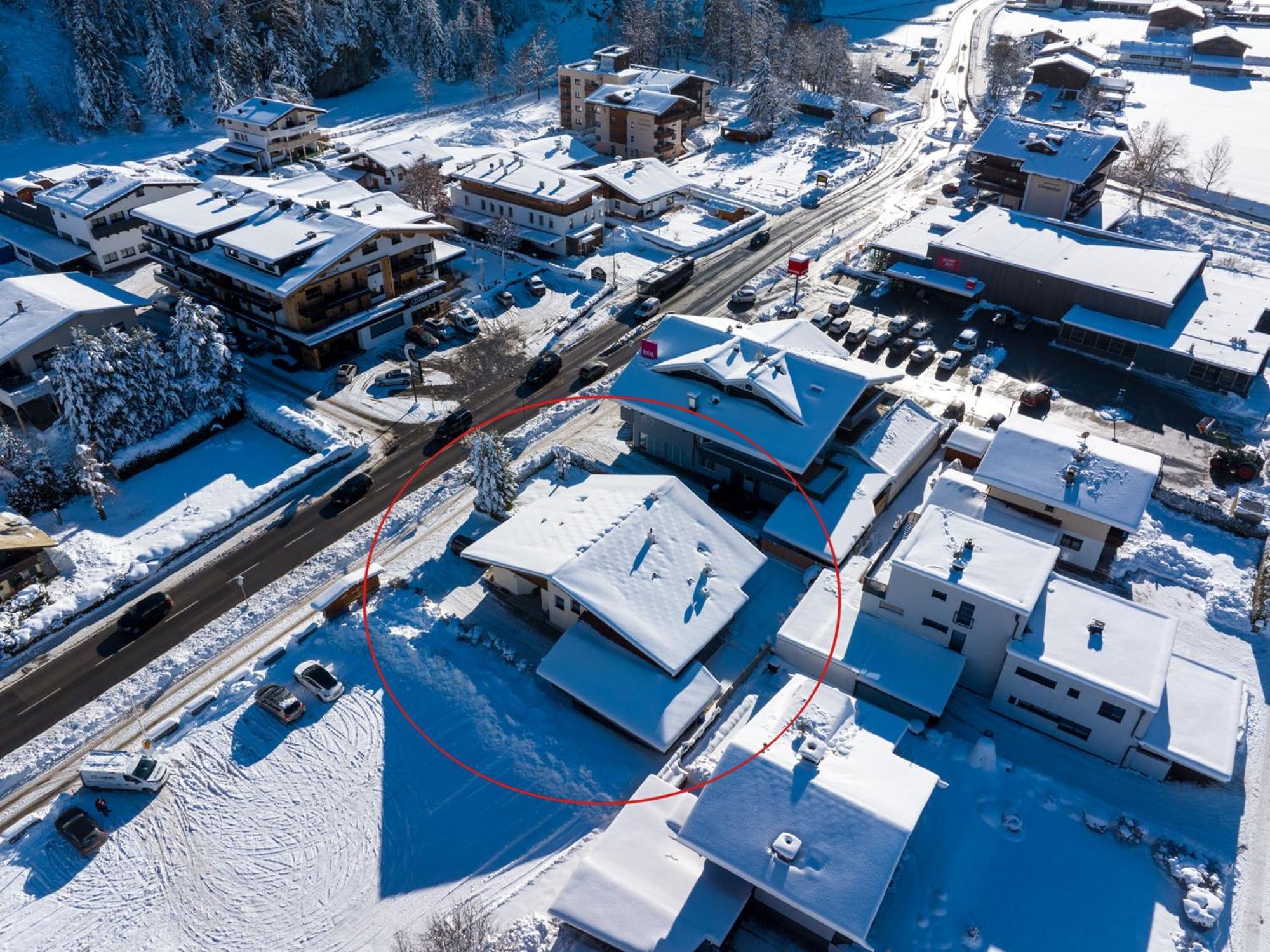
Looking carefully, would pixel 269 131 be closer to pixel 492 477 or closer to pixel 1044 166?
pixel 492 477

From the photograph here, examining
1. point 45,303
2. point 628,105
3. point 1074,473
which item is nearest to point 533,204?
point 628,105

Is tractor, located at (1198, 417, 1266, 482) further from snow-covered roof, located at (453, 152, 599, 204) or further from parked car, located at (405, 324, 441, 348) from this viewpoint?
snow-covered roof, located at (453, 152, 599, 204)

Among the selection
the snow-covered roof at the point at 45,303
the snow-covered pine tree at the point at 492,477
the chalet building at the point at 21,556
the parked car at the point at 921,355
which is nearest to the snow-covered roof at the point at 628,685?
the snow-covered pine tree at the point at 492,477

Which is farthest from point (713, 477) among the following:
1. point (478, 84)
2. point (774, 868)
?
point (478, 84)

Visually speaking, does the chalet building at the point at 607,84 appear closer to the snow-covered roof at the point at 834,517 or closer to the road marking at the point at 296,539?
the snow-covered roof at the point at 834,517

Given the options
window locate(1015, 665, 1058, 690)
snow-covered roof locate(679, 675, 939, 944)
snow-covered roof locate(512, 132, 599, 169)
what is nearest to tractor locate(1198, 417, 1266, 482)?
window locate(1015, 665, 1058, 690)
